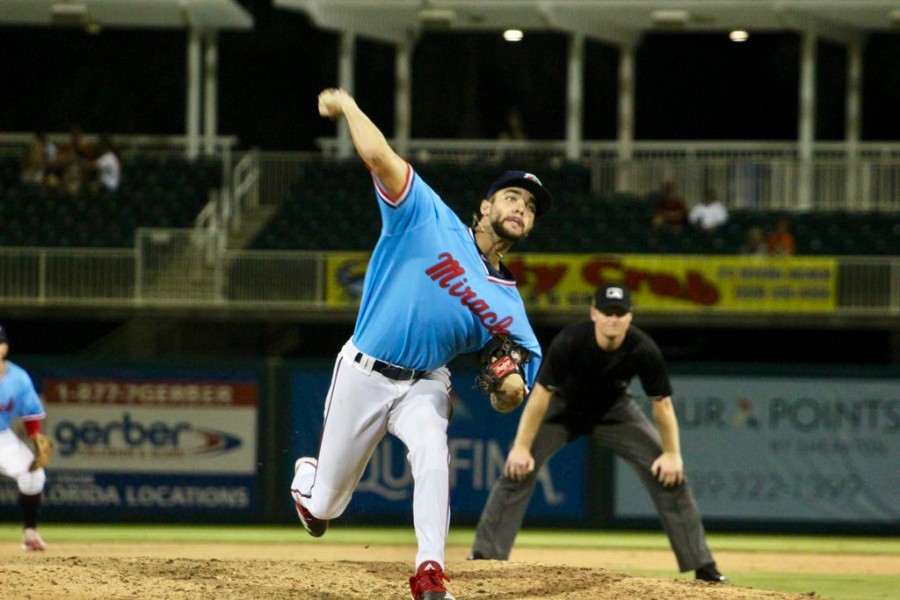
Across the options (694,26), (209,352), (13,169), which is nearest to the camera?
(209,352)

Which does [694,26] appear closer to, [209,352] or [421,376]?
[209,352]

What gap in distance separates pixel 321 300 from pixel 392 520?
4.87 m

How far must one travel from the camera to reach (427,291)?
6.52 meters

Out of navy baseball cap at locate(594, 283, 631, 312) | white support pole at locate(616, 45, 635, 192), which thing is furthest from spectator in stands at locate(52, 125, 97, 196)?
navy baseball cap at locate(594, 283, 631, 312)

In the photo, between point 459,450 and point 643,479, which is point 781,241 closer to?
point 459,450

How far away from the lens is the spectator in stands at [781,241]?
19078 mm

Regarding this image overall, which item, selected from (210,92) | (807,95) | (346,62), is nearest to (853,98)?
(807,95)

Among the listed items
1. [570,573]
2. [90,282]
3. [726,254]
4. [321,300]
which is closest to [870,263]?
[726,254]

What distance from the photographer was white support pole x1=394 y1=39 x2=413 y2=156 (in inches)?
975

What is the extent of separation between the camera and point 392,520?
1432 cm

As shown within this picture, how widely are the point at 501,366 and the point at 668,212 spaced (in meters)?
14.3

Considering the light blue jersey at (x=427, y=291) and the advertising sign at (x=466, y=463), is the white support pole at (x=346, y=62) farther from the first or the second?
the light blue jersey at (x=427, y=291)

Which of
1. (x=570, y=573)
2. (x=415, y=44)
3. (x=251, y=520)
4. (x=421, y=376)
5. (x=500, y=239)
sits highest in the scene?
(x=415, y=44)

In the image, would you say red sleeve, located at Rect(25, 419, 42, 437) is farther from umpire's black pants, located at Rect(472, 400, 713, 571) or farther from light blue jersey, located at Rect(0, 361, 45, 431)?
umpire's black pants, located at Rect(472, 400, 713, 571)
